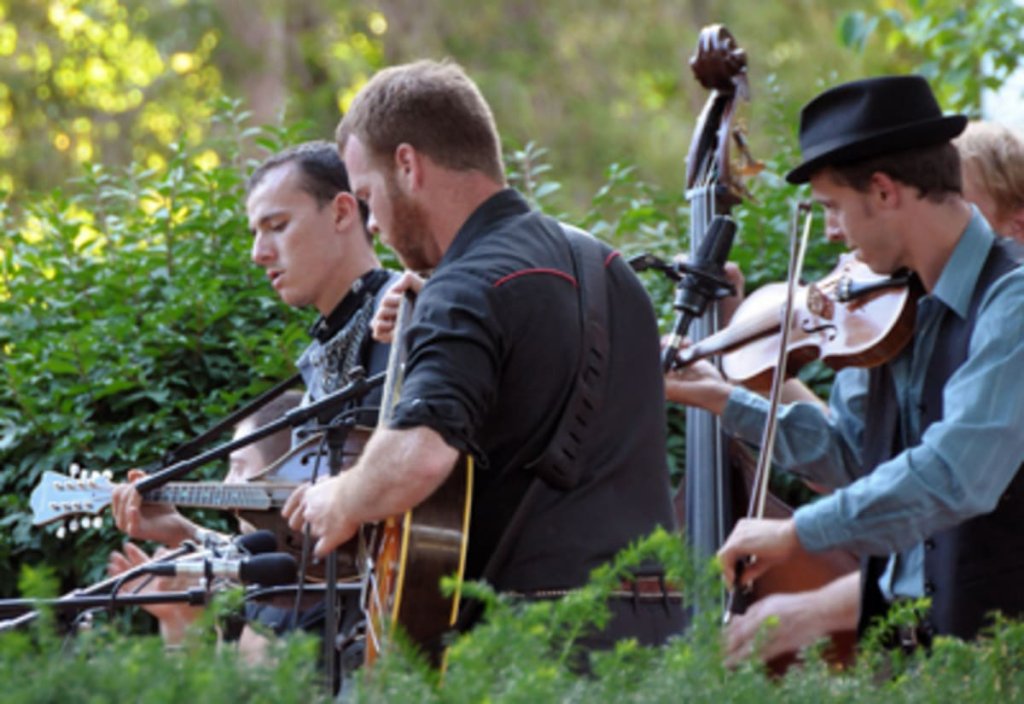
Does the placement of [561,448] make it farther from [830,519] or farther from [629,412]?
[830,519]

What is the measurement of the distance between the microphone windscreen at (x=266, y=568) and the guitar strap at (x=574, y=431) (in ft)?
1.50

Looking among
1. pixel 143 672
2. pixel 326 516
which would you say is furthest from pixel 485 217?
pixel 143 672

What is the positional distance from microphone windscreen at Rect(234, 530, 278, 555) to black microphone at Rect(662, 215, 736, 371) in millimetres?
1154

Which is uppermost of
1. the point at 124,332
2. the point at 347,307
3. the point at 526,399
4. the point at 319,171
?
the point at 319,171

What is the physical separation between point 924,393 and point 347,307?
1.69 metres

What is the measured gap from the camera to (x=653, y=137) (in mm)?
15750

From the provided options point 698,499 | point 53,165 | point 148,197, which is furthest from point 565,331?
point 53,165

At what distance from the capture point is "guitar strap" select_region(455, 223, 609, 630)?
A: 11.6ft

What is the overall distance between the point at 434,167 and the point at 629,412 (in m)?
0.73

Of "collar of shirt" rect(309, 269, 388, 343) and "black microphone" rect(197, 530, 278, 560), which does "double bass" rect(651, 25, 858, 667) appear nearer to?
"collar of shirt" rect(309, 269, 388, 343)

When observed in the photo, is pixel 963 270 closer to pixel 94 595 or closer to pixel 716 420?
pixel 716 420

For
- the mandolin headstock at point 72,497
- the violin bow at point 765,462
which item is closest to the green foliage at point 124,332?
the mandolin headstock at point 72,497

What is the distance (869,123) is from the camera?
3.88m

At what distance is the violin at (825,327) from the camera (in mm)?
3988
